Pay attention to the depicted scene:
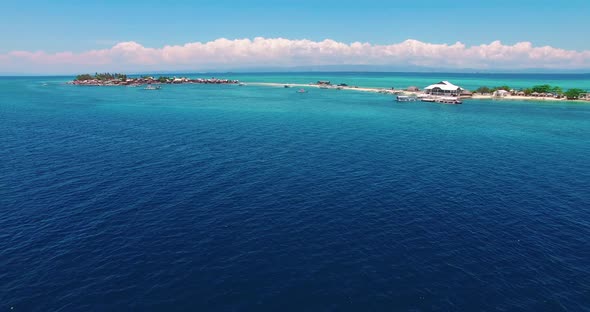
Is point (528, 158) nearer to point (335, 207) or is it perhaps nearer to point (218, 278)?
point (335, 207)

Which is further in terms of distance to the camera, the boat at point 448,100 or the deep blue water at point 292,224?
the boat at point 448,100

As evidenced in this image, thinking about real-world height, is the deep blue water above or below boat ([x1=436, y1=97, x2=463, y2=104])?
below

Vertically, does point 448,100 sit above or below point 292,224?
above

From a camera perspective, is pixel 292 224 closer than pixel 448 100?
Yes

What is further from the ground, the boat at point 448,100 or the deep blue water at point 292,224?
the boat at point 448,100

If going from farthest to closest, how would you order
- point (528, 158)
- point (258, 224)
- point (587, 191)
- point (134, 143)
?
point (134, 143), point (528, 158), point (587, 191), point (258, 224)

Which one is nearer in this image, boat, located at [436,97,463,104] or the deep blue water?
the deep blue water

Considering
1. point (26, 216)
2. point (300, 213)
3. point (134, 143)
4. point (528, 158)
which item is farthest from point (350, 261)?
point (134, 143)

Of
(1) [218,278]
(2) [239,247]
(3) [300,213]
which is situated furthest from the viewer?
(3) [300,213]
